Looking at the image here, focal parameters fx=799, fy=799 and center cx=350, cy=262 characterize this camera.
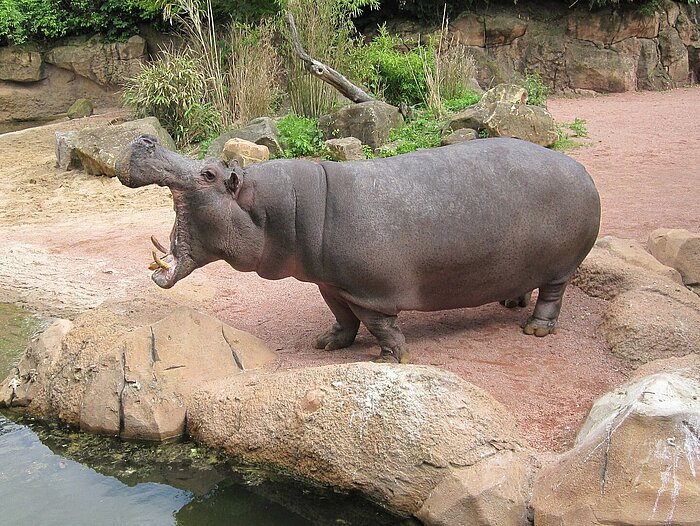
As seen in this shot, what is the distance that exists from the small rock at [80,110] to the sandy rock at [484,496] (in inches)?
562

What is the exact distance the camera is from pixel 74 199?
10.2m

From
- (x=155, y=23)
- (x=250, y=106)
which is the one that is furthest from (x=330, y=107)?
(x=155, y=23)

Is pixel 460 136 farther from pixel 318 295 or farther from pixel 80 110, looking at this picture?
pixel 80 110

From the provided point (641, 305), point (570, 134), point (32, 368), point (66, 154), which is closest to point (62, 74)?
point (66, 154)

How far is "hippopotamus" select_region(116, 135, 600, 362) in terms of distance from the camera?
4.28 m

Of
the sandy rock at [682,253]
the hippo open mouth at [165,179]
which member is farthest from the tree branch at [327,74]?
the hippo open mouth at [165,179]

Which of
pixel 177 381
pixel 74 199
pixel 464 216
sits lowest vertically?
pixel 74 199

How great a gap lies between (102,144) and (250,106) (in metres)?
2.40

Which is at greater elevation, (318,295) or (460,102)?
(460,102)

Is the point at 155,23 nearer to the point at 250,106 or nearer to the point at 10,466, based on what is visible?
the point at 250,106

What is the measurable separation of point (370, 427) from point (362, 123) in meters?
7.95

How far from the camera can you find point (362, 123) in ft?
36.1

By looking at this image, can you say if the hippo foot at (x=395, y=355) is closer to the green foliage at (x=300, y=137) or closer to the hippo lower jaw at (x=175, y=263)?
the hippo lower jaw at (x=175, y=263)

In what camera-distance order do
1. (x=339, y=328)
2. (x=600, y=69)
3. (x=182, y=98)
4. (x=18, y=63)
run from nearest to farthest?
1. (x=339, y=328)
2. (x=182, y=98)
3. (x=600, y=69)
4. (x=18, y=63)
